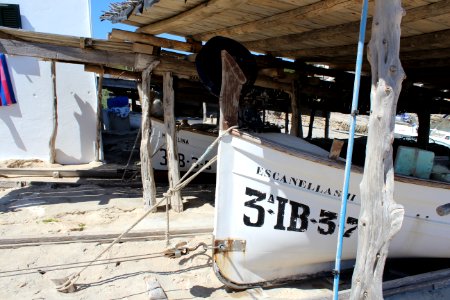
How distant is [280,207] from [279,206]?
0.05 ft

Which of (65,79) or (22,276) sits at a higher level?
(65,79)

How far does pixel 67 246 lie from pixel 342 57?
5.65 meters

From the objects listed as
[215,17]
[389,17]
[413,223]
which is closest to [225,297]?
[413,223]

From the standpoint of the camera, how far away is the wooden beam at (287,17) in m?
3.58

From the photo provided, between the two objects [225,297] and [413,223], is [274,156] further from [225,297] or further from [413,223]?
[413,223]

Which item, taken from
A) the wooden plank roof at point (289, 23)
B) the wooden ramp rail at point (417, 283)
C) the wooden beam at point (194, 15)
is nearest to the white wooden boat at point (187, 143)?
the wooden plank roof at point (289, 23)

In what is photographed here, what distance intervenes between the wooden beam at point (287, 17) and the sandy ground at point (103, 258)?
3.06 m

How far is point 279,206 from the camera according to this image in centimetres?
395

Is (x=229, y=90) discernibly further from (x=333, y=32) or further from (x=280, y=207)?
(x=333, y=32)

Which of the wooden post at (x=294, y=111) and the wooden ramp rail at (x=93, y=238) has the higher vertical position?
the wooden post at (x=294, y=111)

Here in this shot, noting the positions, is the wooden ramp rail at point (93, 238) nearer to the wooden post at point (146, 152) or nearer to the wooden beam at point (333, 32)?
the wooden post at point (146, 152)

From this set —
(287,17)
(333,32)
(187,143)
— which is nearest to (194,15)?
(287,17)

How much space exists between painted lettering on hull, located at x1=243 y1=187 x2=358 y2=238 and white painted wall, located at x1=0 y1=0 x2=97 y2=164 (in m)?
7.68

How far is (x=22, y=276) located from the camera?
4.23 m
